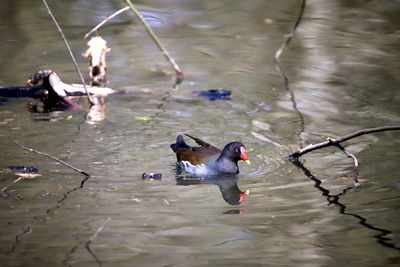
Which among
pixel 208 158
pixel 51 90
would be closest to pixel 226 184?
pixel 208 158

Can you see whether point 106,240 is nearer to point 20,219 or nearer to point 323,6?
point 20,219

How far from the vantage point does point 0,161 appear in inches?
350

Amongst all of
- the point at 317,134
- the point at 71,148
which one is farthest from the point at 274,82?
the point at 71,148

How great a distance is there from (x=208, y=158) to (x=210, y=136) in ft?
3.46

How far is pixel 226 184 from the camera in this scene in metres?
8.71

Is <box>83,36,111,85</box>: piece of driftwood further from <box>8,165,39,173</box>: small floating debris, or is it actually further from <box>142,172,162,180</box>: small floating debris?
<box>142,172,162,180</box>: small floating debris

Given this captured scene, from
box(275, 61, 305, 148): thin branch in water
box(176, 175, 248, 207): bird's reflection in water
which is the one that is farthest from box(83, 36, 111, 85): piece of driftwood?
box(176, 175, 248, 207): bird's reflection in water

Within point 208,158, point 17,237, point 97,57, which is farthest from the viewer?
point 97,57

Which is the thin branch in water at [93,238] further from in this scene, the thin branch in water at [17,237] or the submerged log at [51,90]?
the submerged log at [51,90]

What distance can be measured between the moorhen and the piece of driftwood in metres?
3.40

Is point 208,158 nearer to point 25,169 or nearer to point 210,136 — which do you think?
point 210,136

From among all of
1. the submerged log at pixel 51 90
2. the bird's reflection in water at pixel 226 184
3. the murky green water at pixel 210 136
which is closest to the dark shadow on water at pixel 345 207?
the murky green water at pixel 210 136

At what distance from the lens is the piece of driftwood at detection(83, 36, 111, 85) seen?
1215cm

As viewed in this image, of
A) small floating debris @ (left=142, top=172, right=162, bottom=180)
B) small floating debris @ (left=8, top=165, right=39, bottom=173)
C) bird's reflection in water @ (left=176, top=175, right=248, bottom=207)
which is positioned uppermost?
small floating debris @ (left=8, top=165, right=39, bottom=173)
